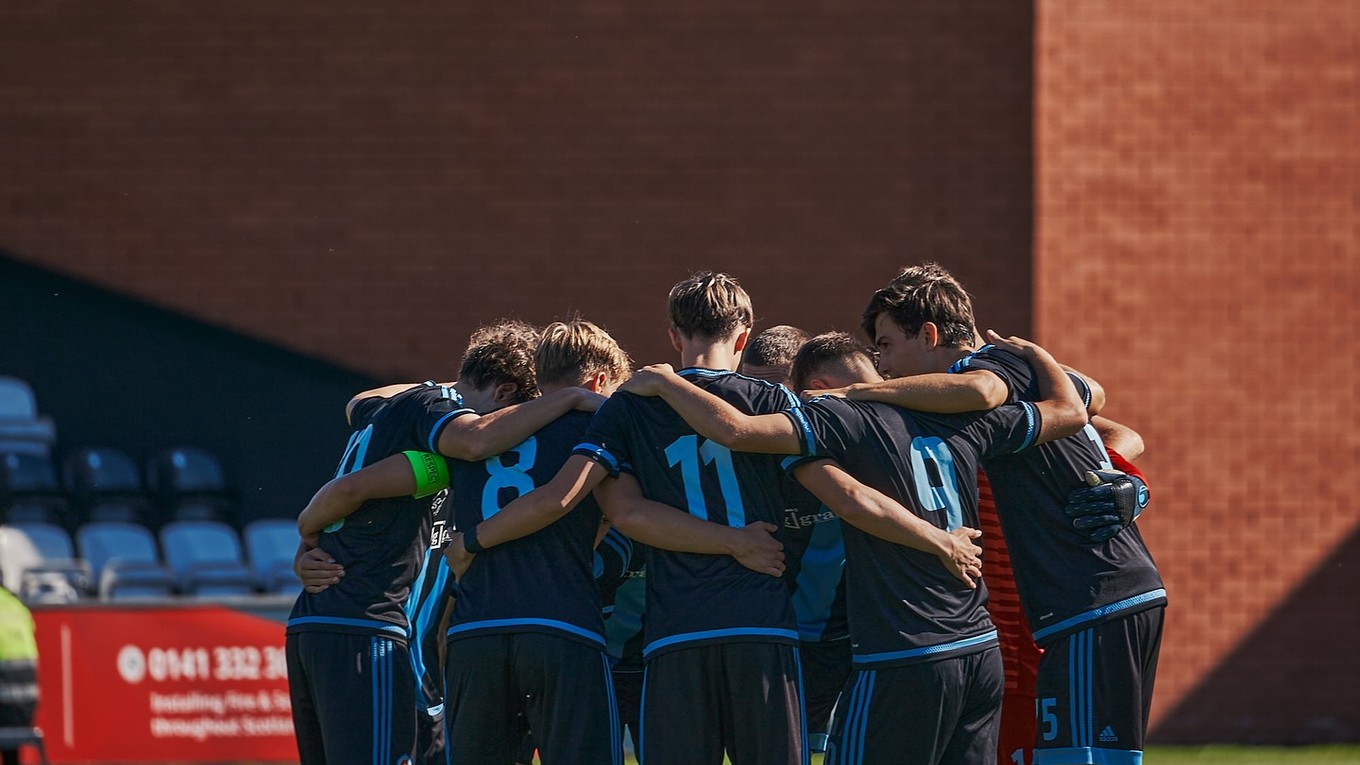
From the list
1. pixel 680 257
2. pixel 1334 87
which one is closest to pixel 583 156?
pixel 680 257

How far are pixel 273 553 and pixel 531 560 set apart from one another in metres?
6.61

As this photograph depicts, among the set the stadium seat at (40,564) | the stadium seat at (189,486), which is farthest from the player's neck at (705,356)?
the stadium seat at (189,486)

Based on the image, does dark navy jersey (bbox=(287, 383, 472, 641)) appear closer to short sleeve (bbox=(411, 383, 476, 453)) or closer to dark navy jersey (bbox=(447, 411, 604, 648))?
short sleeve (bbox=(411, 383, 476, 453))

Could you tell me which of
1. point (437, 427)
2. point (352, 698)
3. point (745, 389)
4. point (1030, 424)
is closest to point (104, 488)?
point (352, 698)

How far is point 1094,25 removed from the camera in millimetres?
10422

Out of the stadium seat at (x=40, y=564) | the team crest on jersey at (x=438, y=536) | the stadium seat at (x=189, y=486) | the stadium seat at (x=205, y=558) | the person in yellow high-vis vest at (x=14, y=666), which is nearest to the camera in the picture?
the person in yellow high-vis vest at (x=14, y=666)

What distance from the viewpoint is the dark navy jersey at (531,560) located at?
440 cm

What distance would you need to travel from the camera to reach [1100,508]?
4637 mm

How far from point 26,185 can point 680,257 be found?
15.8ft

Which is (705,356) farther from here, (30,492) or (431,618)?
(30,492)

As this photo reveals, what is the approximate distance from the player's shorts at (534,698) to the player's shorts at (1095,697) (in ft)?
4.30

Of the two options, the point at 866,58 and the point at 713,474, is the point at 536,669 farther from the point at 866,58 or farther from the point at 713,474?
the point at 866,58

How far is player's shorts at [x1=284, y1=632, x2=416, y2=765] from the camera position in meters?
4.79

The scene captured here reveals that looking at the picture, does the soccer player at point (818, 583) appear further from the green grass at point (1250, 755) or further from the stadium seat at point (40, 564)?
the stadium seat at point (40, 564)
